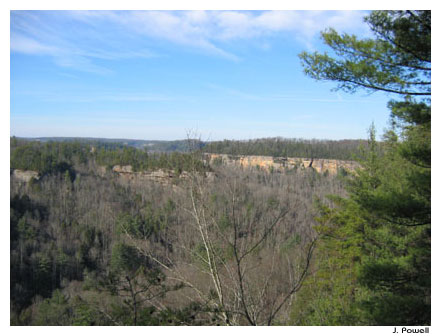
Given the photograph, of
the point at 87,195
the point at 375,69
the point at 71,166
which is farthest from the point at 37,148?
the point at 375,69

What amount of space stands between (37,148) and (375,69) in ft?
166

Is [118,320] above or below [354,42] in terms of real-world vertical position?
below

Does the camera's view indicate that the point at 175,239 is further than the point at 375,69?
Yes

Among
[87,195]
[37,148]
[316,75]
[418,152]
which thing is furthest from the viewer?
[37,148]

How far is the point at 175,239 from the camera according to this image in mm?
4094
